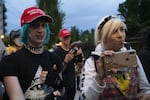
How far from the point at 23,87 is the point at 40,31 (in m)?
0.51

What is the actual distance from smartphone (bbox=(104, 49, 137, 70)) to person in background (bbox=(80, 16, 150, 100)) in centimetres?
5

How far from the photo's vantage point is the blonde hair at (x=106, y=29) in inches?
146

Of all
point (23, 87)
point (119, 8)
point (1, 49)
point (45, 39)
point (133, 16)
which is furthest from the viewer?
point (119, 8)

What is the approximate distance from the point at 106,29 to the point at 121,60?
0.38m

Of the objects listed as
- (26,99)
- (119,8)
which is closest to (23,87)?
(26,99)

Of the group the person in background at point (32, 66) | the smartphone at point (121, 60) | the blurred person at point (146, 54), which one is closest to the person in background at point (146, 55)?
the blurred person at point (146, 54)

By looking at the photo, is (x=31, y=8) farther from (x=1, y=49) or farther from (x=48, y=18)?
(x=1, y=49)

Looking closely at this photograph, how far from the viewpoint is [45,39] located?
4250mm

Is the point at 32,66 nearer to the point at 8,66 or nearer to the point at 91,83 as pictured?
the point at 8,66

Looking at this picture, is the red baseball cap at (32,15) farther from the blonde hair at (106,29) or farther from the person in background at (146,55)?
the person in background at (146,55)

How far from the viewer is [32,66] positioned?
4.01 meters

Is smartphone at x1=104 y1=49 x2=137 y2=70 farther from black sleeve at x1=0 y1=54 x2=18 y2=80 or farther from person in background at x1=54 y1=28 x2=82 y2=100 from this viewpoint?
person in background at x1=54 y1=28 x2=82 y2=100

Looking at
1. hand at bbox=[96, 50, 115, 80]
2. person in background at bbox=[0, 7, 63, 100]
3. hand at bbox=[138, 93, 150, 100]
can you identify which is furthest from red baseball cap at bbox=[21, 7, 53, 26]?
hand at bbox=[138, 93, 150, 100]

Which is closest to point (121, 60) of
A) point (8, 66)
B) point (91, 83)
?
point (91, 83)
